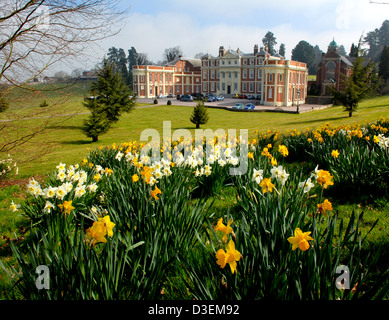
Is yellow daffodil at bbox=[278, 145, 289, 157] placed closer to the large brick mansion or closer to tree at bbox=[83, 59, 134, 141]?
tree at bbox=[83, 59, 134, 141]

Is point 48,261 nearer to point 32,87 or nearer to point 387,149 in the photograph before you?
point 32,87

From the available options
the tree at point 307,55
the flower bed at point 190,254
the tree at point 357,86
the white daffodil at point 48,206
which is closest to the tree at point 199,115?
the tree at point 357,86

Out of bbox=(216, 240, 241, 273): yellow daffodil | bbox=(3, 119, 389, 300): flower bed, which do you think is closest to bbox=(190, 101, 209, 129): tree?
bbox=(3, 119, 389, 300): flower bed

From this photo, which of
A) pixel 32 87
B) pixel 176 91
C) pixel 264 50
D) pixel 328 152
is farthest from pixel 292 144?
pixel 176 91

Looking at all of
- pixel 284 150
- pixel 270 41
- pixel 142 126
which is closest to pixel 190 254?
pixel 284 150

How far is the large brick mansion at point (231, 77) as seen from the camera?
48.8 metres

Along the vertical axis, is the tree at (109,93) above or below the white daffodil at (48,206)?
above

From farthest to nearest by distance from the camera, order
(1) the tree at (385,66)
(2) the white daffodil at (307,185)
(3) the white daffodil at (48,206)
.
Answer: (1) the tree at (385,66) < (3) the white daffodil at (48,206) < (2) the white daffodil at (307,185)

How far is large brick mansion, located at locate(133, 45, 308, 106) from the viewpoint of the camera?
4878cm

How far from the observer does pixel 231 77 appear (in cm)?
6294

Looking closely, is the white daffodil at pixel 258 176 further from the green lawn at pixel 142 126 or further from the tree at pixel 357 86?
the tree at pixel 357 86

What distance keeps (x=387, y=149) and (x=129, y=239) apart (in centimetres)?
465

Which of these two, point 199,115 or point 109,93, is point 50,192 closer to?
point 199,115
